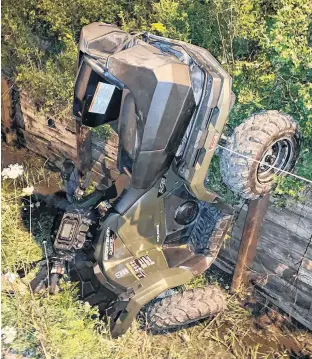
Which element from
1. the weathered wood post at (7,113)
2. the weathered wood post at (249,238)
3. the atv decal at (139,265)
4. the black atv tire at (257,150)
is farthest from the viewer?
the weathered wood post at (7,113)

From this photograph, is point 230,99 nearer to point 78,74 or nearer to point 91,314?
point 78,74

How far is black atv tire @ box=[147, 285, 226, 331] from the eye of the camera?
3857mm

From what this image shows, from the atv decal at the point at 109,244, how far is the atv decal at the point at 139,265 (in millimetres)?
173

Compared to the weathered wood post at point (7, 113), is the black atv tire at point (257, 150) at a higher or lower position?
higher

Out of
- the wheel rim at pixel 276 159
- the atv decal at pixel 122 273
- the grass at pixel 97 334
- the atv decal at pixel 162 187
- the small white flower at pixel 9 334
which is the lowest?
the grass at pixel 97 334

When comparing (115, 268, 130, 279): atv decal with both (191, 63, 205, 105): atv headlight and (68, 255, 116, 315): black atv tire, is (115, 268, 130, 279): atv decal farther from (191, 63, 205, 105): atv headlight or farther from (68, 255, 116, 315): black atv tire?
(191, 63, 205, 105): atv headlight

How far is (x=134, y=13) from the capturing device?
16.8 ft

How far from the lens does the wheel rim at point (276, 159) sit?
357 centimetres

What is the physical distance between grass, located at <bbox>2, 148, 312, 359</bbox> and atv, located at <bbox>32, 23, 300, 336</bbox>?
0.58 ft

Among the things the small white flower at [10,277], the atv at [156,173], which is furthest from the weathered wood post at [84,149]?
the small white flower at [10,277]

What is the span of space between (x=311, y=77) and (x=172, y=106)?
147 cm

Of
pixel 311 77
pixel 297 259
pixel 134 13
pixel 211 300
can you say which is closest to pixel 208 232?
pixel 211 300

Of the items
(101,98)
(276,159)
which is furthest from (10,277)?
(276,159)

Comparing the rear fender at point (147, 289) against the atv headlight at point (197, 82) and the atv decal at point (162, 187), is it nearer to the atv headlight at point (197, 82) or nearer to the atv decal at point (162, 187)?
the atv decal at point (162, 187)
